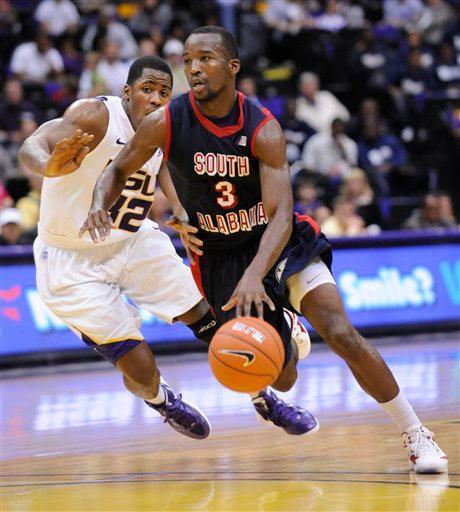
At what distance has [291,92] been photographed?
57.0 feet

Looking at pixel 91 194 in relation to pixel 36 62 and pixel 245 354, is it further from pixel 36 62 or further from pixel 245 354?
pixel 36 62

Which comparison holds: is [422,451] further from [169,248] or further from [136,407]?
[136,407]

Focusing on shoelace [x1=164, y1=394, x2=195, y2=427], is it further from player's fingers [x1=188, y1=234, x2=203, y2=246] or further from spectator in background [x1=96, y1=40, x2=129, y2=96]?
spectator in background [x1=96, y1=40, x2=129, y2=96]

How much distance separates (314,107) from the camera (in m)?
16.5

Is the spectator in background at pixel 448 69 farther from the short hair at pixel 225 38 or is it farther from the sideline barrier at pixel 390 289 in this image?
the short hair at pixel 225 38

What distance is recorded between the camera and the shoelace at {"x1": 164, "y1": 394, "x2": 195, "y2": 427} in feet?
22.6

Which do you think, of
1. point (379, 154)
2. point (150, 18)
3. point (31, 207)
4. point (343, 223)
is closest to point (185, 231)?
point (31, 207)

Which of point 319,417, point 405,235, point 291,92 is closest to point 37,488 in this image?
point 319,417

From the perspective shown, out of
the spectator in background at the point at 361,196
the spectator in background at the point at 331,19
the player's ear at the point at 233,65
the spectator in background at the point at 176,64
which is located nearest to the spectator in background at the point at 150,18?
the spectator in background at the point at 176,64

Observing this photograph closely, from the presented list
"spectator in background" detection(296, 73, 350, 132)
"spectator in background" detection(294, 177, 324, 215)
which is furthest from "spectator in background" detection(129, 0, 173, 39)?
"spectator in background" detection(294, 177, 324, 215)

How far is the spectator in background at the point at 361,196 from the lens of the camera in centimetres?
1452

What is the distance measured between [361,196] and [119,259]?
7939 mm

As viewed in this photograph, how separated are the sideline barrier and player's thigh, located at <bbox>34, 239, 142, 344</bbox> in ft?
14.7

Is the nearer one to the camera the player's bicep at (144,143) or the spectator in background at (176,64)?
the player's bicep at (144,143)
